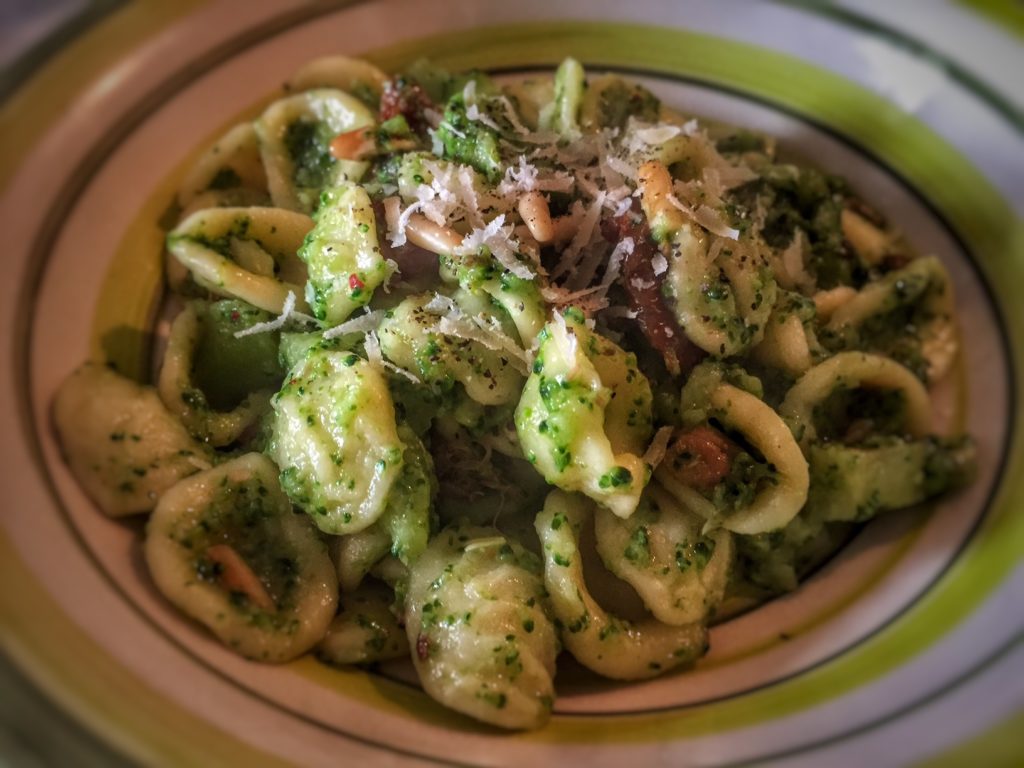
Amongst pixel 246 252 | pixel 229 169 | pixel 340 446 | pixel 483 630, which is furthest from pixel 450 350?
pixel 229 169

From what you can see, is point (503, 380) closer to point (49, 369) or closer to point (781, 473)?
point (781, 473)

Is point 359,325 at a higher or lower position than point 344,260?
lower

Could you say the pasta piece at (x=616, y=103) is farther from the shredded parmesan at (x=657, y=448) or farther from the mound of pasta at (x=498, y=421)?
the shredded parmesan at (x=657, y=448)

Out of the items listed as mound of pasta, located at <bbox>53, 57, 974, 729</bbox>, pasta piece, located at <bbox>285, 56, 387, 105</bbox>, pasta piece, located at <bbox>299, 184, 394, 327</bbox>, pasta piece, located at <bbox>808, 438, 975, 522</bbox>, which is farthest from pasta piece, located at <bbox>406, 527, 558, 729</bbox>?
pasta piece, located at <bbox>285, 56, 387, 105</bbox>

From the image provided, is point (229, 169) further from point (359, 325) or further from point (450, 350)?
point (450, 350)

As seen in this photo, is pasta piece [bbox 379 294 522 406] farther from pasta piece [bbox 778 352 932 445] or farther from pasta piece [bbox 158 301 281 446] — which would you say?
pasta piece [bbox 778 352 932 445]

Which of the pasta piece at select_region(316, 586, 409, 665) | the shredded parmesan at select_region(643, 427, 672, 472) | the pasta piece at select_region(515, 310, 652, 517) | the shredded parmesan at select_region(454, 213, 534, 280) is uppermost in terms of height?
the shredded parmesan at select_region(454, 213, 534, 280)
